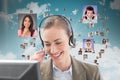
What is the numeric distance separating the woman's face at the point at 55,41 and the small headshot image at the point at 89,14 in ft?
0.79

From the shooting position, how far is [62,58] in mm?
2686

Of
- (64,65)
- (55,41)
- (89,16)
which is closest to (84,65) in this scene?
(64,65)

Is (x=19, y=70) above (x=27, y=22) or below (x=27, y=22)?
below

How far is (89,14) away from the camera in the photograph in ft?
8.58

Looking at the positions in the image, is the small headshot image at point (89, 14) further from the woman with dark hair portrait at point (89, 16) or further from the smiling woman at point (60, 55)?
the smiling woman at point (60, 55)

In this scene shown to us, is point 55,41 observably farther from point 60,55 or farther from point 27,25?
point 27,25

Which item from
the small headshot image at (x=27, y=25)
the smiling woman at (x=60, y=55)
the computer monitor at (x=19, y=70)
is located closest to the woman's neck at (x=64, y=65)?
the smiling woman at (x=60, y=55)

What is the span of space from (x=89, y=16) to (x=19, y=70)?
5.58ft

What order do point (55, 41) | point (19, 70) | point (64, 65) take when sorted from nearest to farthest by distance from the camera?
1. point (19, 70)
2. point (55, 41)
3. point (64, 65)

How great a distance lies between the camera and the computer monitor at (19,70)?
980 millimetres

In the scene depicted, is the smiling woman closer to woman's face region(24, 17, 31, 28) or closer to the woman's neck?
the woman's neck

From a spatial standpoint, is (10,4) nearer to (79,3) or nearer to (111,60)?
(79,3)

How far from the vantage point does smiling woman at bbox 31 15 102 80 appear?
8.55 ft

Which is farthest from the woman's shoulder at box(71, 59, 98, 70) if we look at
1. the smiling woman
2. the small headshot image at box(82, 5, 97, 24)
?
the small headshot image at box(82, 5, 97, 24)
